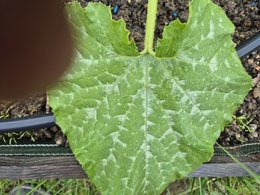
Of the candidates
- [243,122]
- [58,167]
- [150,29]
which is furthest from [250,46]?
[58,167]

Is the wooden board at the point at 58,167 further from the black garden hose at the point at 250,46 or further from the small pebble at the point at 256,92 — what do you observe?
the black garden hose at the point at 250,46

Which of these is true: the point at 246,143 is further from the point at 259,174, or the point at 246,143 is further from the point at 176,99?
the point at 176,99

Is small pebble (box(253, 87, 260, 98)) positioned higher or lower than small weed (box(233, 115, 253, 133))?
higher

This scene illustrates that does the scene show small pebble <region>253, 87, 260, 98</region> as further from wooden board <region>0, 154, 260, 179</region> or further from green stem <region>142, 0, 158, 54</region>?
green stem <region>142, 0, 158, 54</region>

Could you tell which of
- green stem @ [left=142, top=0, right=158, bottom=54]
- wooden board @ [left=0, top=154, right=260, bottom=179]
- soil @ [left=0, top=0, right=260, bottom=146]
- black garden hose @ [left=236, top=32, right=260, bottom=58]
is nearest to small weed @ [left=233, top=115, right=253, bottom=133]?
soil @ [left=0, top=0, right=260, bottom=146]

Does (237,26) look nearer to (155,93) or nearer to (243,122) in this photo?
(243,122)

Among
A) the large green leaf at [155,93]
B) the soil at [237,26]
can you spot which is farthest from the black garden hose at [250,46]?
the soil at [237,26]

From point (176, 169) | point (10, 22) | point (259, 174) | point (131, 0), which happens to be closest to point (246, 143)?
point (259, 174)
